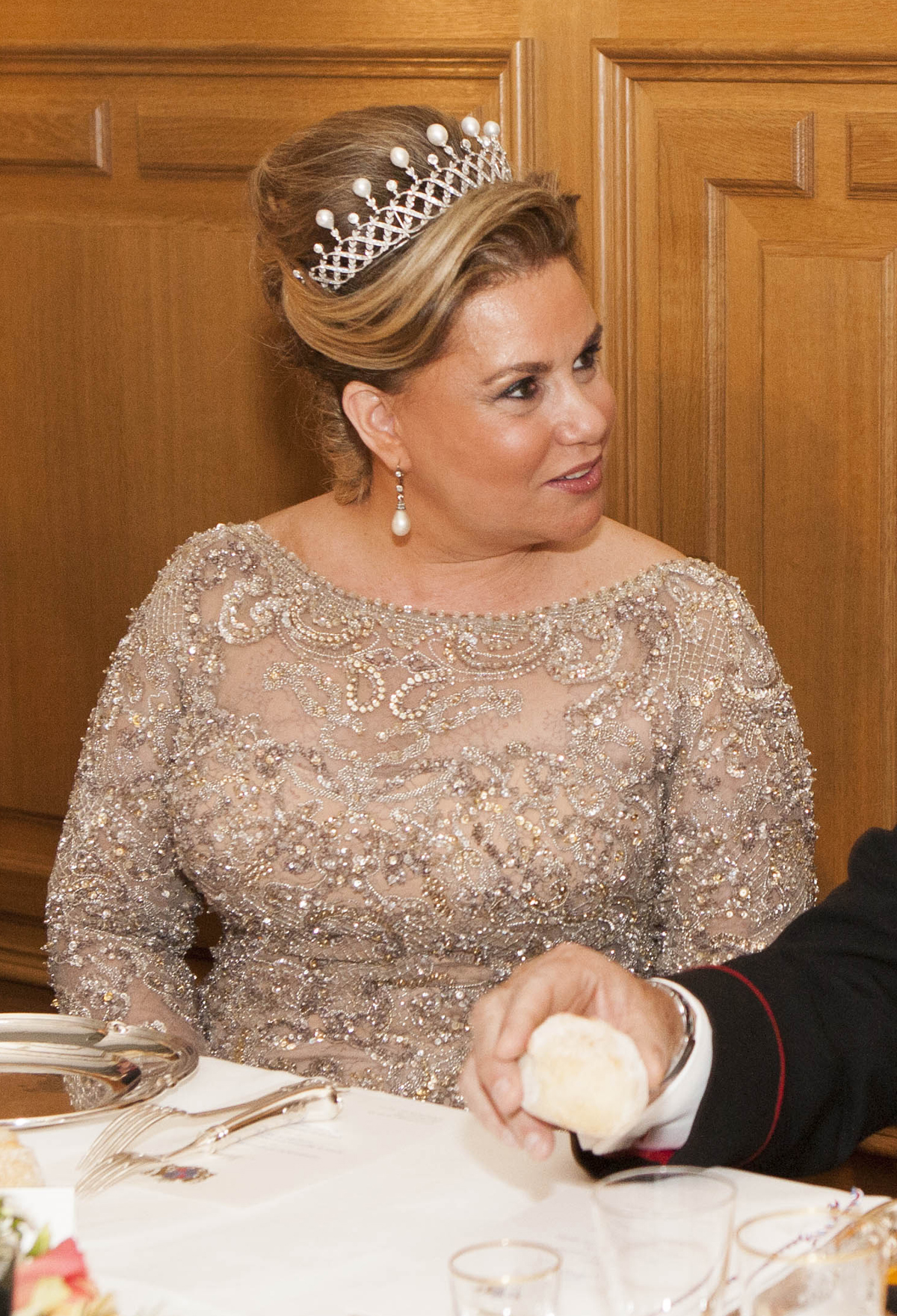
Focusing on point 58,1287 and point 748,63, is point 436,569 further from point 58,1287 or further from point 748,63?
point 58,1287

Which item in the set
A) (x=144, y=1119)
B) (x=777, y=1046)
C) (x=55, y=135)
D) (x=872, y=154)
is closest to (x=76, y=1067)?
(x=144, y=1119)

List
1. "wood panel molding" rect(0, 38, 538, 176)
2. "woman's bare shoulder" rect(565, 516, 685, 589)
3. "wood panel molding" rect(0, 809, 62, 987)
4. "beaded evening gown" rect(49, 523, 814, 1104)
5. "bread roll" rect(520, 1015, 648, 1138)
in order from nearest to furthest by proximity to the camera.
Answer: "bread roll" rect(520, 1015, 648, 1138) < "beaded evening gown" rect(49, 523, 814, 1104) < "woman's bare shoulder" rect(565, 516, 685, 589) < "wood panel molding" rect(0, 38, 538, 176) < "wood panel molding" rect(0, 809, 62, 987)

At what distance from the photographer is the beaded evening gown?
195 cm

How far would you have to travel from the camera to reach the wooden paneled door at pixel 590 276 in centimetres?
242

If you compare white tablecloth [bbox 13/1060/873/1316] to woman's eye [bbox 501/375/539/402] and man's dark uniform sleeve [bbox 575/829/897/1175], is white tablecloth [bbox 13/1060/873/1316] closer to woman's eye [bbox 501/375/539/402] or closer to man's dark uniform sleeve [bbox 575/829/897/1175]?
man's dark uniform sleeve [bbox 575/829/897/1175]

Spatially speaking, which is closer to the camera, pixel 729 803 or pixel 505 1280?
pixel 505 1280

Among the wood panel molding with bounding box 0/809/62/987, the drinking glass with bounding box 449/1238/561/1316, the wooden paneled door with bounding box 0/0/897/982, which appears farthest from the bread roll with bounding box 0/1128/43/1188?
the wood panel molding with bounding box 0/809/62/987

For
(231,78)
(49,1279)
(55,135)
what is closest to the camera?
(49,1279)

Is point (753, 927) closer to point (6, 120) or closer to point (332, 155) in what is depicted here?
point (332, 155)

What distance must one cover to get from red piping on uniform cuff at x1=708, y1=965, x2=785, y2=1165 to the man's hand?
11 centimetres

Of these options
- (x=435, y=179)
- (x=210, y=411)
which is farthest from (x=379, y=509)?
(x=210, y=411)

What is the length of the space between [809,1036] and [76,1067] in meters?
0.61

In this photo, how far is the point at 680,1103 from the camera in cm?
123

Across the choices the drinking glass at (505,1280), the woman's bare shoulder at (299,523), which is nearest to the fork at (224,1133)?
the drinking glass at (505,1280)
